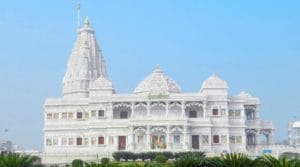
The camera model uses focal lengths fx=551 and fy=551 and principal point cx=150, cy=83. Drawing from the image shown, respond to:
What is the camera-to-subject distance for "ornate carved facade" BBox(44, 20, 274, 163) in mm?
75562

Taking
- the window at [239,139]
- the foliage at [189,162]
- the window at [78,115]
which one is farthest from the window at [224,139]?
the foliage at [189,162]

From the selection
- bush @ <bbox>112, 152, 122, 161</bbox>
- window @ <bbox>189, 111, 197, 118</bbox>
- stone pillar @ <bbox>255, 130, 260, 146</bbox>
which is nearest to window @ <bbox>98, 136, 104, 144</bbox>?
window @ <bbox>189, 111, 197, 118</bbox>

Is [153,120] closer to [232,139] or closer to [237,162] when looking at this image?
[232,139]

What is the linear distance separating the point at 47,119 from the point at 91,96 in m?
8.31

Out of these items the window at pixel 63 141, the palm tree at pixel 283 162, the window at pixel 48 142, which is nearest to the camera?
the palm tree at pixel 283 162

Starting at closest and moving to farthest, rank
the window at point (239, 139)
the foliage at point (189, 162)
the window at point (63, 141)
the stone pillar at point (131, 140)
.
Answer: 1. the foliage at point (189, 162)
2. the stone pillar at point (131, 140)
3. the window at point (239, 139)
4. the window at point (63, 141)

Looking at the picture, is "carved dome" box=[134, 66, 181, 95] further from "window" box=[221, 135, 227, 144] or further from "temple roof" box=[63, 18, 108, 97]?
"window" box=[221, 135, 227, 144]

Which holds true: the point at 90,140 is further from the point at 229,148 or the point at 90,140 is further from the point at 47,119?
the point at 229,148

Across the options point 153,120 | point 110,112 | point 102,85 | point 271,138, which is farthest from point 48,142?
point 271,138

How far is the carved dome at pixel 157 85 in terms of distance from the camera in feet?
260

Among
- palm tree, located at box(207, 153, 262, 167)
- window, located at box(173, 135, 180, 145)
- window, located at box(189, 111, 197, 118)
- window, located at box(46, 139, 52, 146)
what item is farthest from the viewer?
window, located at box(46, 139, 52, 146)

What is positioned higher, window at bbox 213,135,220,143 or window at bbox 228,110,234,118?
window at bbox 228,110,234,118

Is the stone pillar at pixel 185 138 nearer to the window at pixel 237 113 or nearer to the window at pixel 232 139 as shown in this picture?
the window at pixel 232 139

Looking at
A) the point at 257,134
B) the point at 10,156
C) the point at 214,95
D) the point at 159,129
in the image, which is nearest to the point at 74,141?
the point at 159,129
